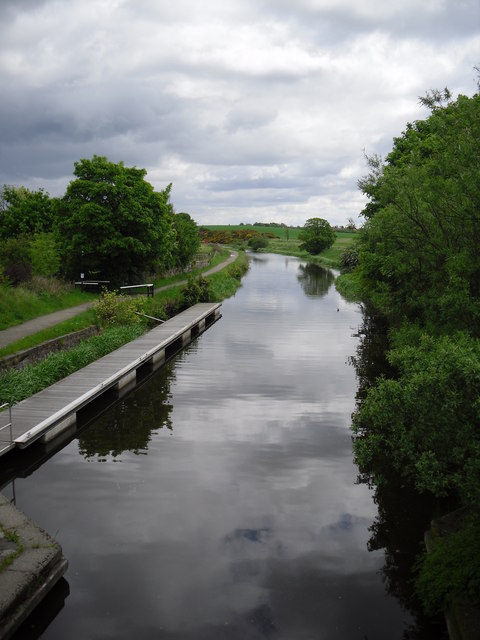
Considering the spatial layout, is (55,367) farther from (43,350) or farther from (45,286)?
(45,286)

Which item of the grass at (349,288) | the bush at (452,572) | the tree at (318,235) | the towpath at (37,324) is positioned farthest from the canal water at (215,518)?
the tree at (318,235)

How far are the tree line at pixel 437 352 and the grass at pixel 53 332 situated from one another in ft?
36.5

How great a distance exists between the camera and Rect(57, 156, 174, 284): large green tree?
3403cm

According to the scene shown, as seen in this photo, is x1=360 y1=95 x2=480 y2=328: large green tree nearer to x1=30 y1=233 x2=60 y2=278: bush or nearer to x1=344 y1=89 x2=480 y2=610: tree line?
x1=344 y1=89 x2=480 y2=610: tree line

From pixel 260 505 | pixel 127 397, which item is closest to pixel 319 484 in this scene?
pixel 260 505

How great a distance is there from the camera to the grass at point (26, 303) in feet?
78.4

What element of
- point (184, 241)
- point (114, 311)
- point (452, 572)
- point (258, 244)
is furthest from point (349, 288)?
point (258, 244)

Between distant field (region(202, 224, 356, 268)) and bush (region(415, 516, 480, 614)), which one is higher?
distant field (region(202, 224, 356, 268))

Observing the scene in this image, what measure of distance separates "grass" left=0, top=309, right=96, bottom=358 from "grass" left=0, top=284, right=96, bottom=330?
1.75 m

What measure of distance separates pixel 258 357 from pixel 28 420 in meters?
12.2

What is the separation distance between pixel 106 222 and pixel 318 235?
82.7 m

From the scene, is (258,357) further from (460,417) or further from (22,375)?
(460,417)

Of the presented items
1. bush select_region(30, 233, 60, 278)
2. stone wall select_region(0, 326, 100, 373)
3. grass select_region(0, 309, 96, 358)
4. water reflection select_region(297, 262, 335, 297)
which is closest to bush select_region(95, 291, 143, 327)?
grass select_region(0, 309, 96, 358)

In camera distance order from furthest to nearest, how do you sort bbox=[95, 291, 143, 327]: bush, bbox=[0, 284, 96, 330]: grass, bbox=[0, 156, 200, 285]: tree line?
bbox=[0, 156, 200, 285]: tree line → bbox=[95, 291, 143, 327]: bush → bbox=[0, 284, 96, 330]: grass
